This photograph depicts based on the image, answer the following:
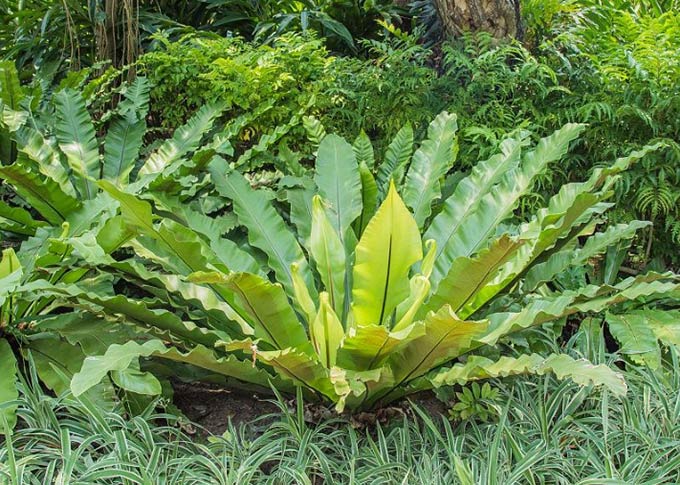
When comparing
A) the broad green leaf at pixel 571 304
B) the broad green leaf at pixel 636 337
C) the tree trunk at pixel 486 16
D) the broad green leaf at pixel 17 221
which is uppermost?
the tree trunk at pixel 486 16

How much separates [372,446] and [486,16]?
92.9 inches

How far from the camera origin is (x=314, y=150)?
3219mm

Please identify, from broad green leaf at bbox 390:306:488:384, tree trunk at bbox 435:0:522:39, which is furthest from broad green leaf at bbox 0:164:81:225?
tree trunk at bbox 435:0:522:39

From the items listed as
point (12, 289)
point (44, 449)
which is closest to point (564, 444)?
point (44, 449)

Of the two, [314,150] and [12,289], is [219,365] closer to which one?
[12,289]

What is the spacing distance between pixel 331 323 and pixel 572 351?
114 cm

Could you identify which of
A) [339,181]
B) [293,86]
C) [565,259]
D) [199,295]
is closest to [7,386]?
[199,295]

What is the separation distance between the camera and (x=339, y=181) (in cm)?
258

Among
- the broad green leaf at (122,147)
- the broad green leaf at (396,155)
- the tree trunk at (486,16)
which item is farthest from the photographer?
the tree trunk at (486,16)

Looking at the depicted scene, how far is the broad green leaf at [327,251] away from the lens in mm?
2006

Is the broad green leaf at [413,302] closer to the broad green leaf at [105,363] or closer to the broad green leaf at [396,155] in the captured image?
the broad green leaf at [105,363]

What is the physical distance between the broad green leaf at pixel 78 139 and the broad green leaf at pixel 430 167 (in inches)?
58.5

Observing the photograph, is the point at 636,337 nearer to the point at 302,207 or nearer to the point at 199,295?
the point at 302,207

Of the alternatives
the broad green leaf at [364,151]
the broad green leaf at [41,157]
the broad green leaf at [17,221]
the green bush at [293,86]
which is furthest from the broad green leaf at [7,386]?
the broad green leaf at [364,151]
